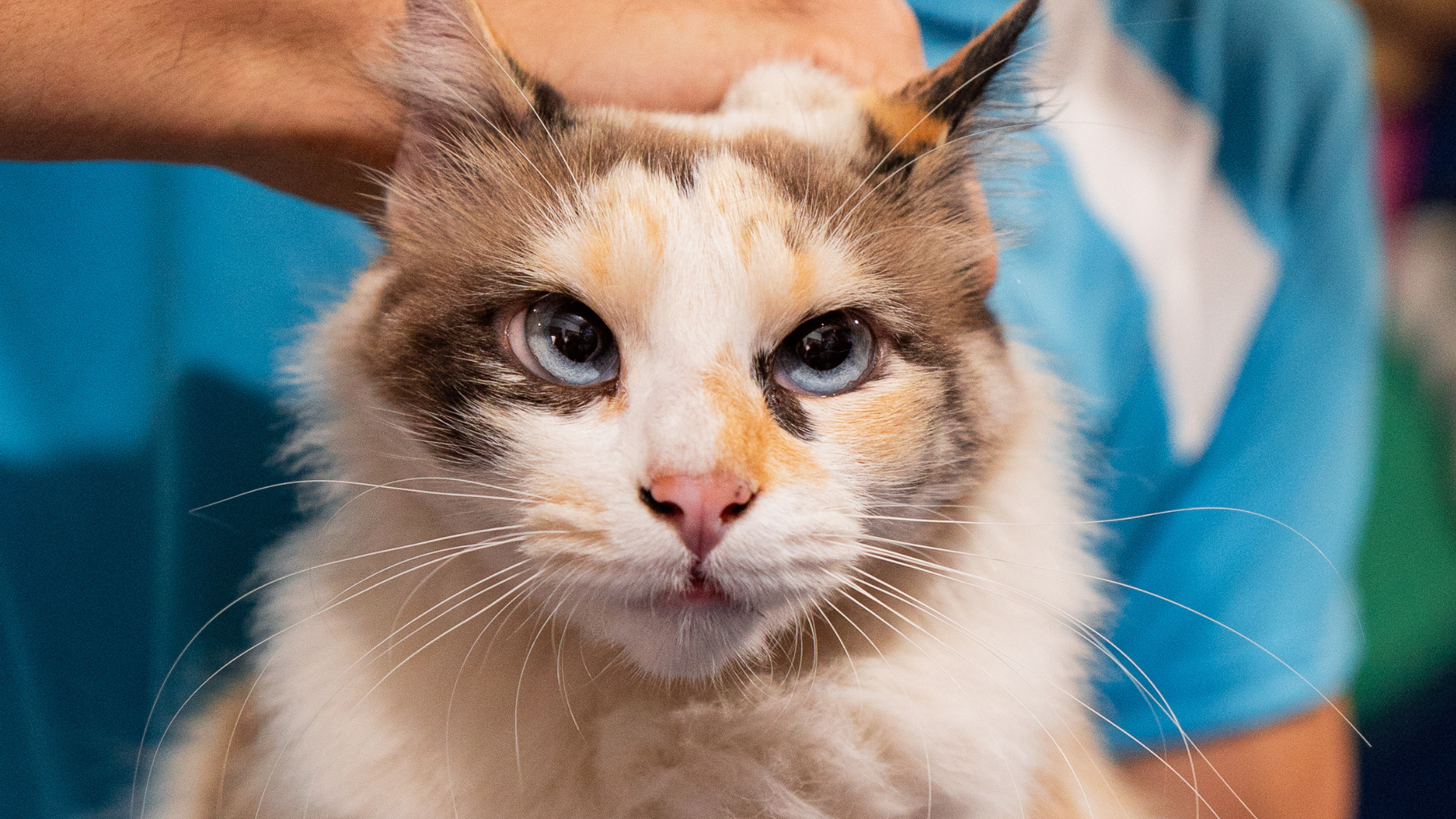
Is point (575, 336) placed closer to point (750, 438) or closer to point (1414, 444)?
point (750, 438)

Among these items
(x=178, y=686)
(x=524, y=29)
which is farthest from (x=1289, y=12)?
(x=178, y=686)

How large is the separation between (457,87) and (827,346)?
0.30 meters

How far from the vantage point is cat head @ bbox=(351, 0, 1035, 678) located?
450mm

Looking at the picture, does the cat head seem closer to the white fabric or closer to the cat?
the cat

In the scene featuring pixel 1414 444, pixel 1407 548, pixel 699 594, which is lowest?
pixel 1407 548

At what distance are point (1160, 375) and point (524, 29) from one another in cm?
64

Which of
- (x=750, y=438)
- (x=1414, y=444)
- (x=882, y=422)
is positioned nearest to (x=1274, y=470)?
(x=1414, y=444)

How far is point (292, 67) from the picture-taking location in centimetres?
55

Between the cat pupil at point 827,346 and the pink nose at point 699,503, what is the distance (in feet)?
0.36

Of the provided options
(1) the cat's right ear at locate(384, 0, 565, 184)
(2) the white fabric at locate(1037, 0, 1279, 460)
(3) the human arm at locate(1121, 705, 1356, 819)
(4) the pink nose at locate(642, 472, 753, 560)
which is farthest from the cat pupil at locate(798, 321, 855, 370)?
(3) the human arm at locate(1121, 705, 1356, 819)

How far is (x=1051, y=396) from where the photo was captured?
690 millimetres

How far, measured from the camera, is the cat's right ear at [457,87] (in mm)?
531

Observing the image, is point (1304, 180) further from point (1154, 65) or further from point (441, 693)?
point (441, 693)

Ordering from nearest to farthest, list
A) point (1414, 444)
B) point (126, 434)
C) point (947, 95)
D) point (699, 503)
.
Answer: point (699, 503)
point (947, 95)
point (126, 434)
point (1414, 444)
